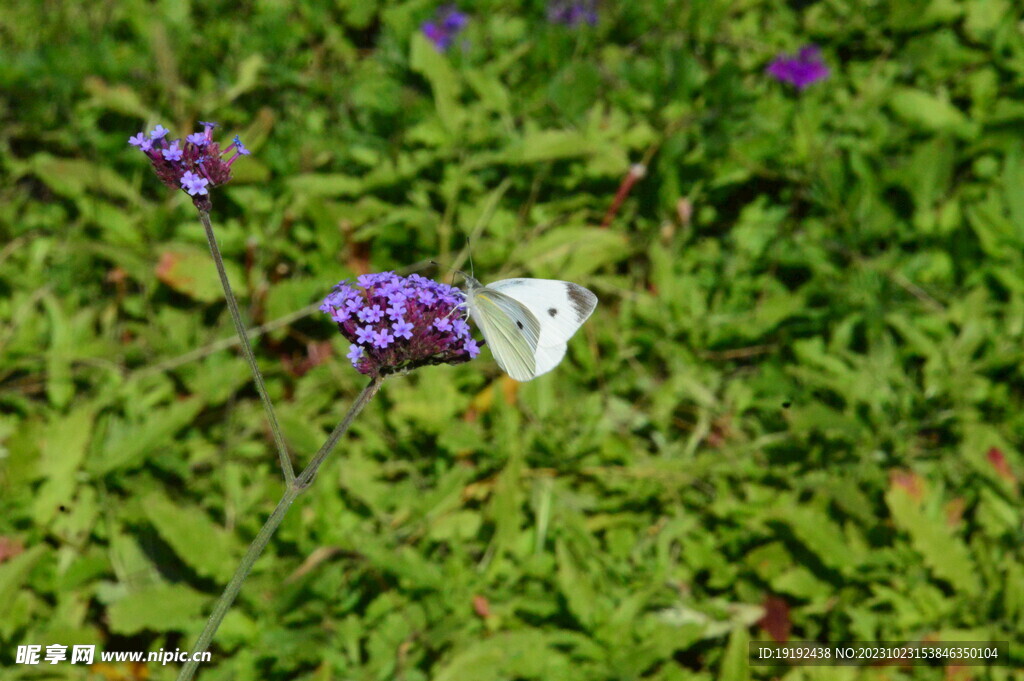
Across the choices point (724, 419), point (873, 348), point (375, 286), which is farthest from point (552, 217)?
point (375, 286)

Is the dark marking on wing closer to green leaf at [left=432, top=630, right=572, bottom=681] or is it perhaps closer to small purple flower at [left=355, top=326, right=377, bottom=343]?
small purple flower at [left=355, top=326, right=377, bottom=343]

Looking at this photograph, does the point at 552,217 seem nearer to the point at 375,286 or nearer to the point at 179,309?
the point at 179,309

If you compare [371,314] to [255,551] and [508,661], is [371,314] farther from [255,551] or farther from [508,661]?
[508,661]

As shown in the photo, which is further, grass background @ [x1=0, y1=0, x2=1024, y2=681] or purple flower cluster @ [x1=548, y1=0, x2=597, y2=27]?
purple flower cluster @ [x1=548, y1=0, x2=597, y2=27]

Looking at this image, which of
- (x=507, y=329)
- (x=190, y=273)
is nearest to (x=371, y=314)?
(x=507, y=329)

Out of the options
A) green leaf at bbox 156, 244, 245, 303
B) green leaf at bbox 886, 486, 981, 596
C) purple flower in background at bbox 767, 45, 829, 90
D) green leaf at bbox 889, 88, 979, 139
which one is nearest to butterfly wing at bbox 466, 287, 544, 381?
green leaf at bbox 886, 486, 981, 596

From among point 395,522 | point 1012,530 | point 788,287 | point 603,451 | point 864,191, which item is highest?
point 864,191

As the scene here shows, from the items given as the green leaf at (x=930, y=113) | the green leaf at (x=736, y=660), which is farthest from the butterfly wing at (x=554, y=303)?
the green leaf at (x=930, y=113)

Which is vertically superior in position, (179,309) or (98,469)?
(179,309)

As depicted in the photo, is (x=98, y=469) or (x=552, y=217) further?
(x=552, y=217)
